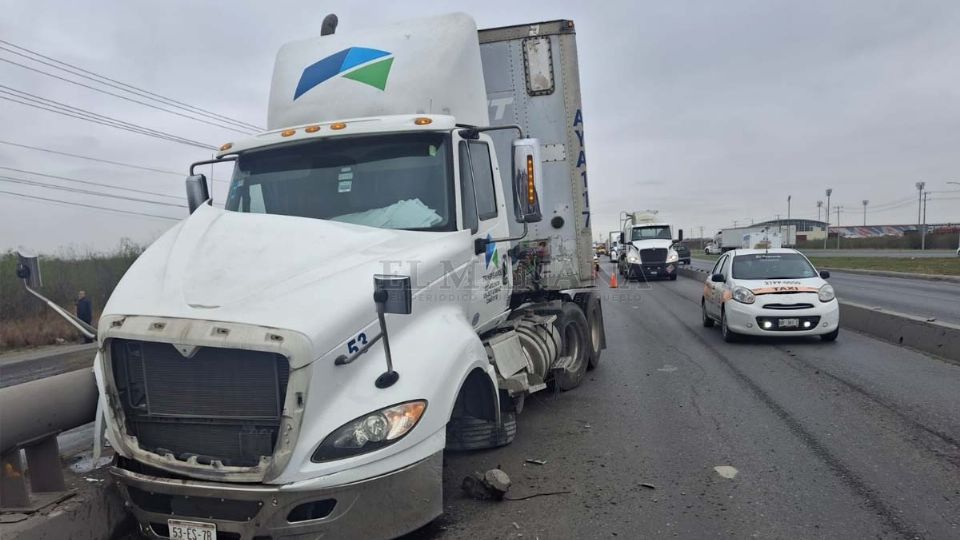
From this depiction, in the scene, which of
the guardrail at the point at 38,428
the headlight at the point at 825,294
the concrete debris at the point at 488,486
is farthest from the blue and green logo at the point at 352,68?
the headlight at the point at 825,294

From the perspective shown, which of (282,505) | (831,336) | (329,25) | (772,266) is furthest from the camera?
(772,266)

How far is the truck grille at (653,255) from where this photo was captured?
2928 centimetres

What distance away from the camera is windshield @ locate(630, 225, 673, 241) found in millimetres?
30562

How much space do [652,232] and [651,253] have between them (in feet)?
5.79

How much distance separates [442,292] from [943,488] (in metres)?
3.75

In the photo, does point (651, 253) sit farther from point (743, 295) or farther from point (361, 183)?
point (361, 183)

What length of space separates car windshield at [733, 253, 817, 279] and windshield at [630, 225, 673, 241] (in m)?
18.8

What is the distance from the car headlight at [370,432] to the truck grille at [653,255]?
2703cm

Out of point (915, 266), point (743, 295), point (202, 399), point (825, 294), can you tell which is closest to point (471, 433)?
point (202, 399)

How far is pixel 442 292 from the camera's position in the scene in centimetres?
455

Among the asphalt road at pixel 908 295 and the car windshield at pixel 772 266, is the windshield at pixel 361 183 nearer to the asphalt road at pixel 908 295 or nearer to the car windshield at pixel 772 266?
the car windshield at pixel 772 266

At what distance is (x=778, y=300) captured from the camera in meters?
10.6

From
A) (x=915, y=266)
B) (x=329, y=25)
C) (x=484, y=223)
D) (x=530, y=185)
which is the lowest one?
(x=915, y=266)

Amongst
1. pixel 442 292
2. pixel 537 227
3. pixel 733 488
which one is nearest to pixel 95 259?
pixel 537 227
